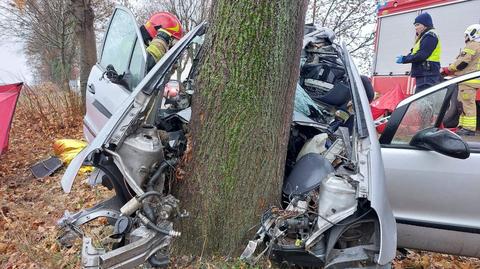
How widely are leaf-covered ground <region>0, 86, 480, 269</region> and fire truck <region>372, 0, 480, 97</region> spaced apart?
632 cm

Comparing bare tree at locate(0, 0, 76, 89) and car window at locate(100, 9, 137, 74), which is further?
bare tree at locate(0, 0, 76, 89)

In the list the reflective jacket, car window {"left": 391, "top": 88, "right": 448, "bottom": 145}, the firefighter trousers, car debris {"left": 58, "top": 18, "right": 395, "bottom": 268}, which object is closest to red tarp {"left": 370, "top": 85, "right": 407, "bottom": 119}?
the reflective jacket

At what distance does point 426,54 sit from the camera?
6.57 m

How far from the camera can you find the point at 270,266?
2.59 metres

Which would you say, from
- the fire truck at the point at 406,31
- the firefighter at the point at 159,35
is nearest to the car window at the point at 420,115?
the firefighter at the point at 159,35

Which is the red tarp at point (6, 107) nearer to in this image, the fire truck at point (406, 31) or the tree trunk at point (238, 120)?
the tree trunk at point (238, 120)

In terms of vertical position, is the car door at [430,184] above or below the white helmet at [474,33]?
below

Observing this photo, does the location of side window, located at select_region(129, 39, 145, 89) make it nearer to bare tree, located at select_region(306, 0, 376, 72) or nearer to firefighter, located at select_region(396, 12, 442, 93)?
firefighter, located at select_region(396, 12, 442, 93)

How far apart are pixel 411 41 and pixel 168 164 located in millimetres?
9000

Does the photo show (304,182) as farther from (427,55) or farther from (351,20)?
(351,20)

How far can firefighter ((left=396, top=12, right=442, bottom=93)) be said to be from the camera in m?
6.54

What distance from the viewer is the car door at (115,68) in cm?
419

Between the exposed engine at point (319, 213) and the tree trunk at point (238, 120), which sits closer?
the exposed engine at point (319, 213)

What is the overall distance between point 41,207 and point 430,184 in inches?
151
